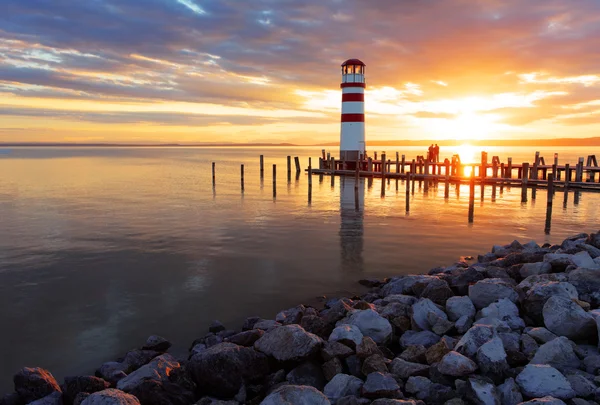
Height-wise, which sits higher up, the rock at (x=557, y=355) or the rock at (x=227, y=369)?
the rock at (x=557, y=355)

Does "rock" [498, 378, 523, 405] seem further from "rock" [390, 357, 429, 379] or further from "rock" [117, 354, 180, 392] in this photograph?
"rock" [117, 354, 180, 392]

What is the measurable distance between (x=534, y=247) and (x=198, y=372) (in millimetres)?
9477

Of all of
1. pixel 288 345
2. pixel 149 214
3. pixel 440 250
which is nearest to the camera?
pixel 288 345

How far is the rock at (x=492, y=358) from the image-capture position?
4758mm

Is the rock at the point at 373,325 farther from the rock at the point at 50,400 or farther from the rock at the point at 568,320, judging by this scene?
the rock at the point at 50,400

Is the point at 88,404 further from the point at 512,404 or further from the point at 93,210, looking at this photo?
the point at 93,210

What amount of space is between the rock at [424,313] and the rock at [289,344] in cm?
155

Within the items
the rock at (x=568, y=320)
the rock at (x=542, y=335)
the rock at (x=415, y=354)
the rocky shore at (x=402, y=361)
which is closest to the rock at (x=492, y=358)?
the rocky shore at (x=402, y=361)

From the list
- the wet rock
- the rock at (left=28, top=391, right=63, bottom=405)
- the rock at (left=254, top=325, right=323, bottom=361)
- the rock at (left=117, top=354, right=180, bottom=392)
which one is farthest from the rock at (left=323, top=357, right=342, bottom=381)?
the wet rock

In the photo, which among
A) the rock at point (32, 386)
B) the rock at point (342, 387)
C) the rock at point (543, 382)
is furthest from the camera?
the rock at point (32, 386)

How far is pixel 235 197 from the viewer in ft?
90.9

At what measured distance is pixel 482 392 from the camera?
4359 millimetres

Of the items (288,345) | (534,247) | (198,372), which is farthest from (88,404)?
(534,247)

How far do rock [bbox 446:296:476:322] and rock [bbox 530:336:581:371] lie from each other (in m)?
1.34
